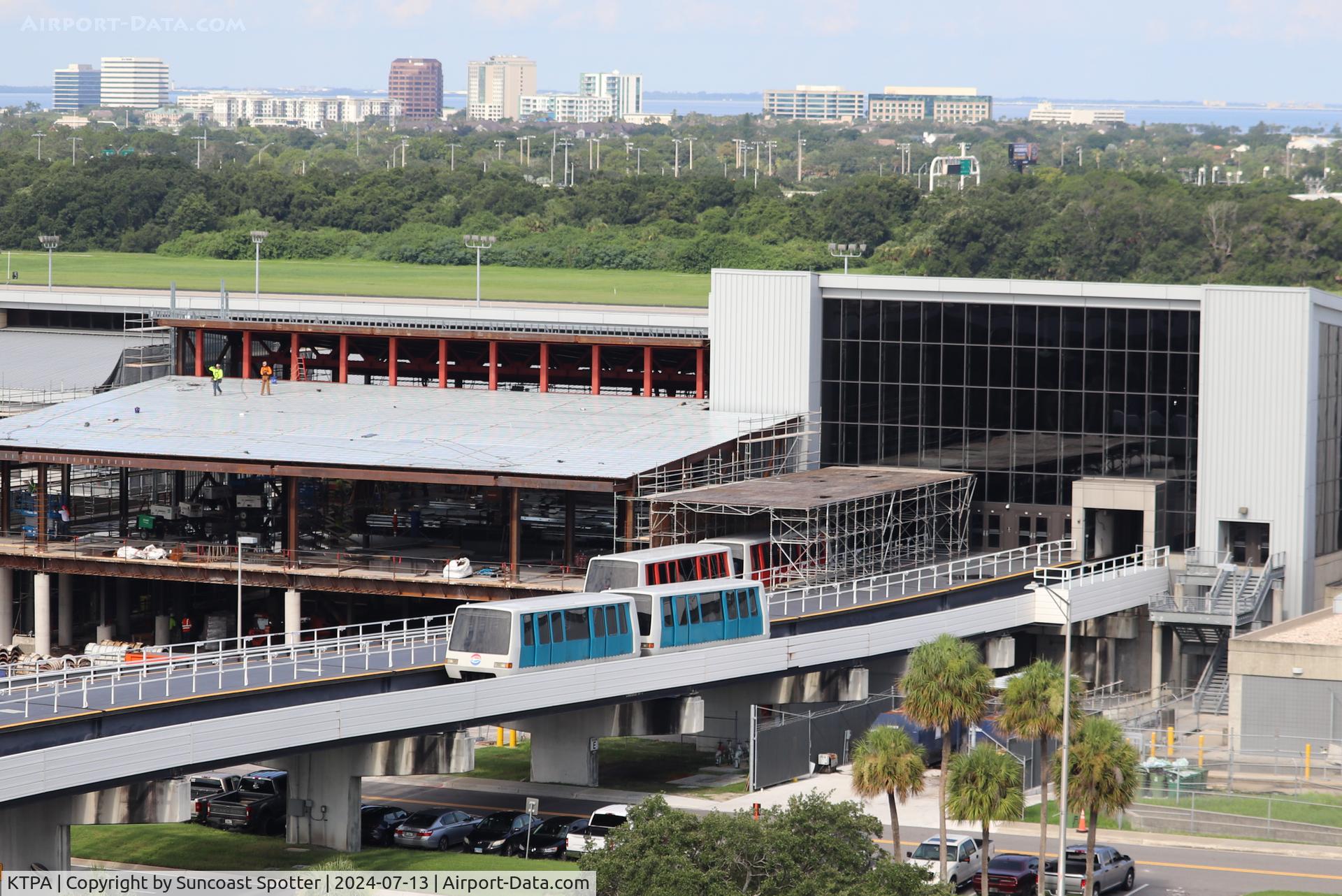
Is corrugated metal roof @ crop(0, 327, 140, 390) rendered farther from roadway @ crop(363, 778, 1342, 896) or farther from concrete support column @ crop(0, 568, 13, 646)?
roadway @ crop(363, 778, 1342, 896)

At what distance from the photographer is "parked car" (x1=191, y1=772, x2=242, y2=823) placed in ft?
208

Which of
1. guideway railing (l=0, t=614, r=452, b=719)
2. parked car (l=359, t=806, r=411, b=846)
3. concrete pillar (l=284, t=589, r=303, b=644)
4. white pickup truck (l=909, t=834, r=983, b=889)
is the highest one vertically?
guideway railing (l=0, t=614, r=452, b=719)

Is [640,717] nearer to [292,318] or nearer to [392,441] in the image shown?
[392,441]

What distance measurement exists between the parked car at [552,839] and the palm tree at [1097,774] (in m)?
13.8

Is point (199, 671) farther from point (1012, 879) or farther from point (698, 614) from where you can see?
point (1012, 879)

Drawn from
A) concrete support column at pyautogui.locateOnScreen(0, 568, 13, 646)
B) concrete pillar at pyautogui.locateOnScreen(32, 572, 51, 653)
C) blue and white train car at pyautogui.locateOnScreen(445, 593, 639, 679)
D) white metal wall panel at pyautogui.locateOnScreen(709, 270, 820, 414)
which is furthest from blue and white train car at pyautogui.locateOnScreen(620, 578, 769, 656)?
concrete support column at pyautogui.locateOnScreen(0, 568, 13, 646)

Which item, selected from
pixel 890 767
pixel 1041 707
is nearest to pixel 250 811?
pixel 890 767

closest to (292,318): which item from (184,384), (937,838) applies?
(184,384)

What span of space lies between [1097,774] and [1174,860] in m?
10.3

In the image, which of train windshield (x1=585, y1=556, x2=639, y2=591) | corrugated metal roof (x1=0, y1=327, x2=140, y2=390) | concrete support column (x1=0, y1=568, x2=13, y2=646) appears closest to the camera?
train windshield (x1=585, y1=556, x2=639, y2=591)

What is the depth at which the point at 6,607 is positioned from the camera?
93.6m

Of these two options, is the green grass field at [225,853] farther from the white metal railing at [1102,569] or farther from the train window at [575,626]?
the white metal railing at [1102,569]

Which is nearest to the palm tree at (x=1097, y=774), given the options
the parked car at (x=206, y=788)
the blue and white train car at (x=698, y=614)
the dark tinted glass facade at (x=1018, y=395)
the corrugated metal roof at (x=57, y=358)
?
the blue and white train car at (x=698, y=614)

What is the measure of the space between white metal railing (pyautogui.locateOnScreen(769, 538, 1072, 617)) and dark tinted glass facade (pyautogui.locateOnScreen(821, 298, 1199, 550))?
2.52 metres
